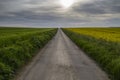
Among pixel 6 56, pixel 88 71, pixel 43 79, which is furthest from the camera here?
pixel 6 56

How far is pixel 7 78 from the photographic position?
11.5m

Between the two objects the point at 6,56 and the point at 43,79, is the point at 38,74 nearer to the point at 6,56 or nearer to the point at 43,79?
the point at 43,79

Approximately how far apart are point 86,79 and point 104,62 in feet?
15.3

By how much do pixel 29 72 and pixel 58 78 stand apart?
2.40m

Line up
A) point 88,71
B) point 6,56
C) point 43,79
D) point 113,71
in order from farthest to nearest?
1. point 6,56
2. point 88,71
3. point 113,71
4. point 43,79

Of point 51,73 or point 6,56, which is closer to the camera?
point 51,73

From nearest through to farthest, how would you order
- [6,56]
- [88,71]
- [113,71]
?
[113,71] < [88,71] < [6,56]

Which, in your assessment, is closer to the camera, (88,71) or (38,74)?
(38,74)

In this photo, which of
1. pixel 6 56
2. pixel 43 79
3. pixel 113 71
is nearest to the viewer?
pixel 43 79

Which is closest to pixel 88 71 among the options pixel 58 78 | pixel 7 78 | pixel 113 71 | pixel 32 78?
pixel 113 71

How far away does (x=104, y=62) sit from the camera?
52.5 feet

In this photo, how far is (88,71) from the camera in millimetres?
13977

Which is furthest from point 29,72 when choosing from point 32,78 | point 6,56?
point 6,56

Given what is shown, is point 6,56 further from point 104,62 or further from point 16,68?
point 104,62
